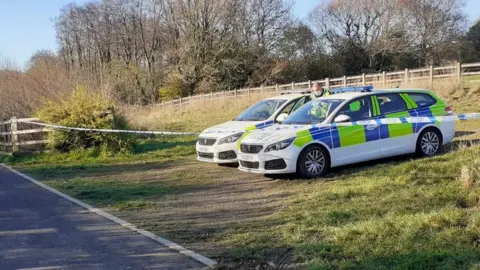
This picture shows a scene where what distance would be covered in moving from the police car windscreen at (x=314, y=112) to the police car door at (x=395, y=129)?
933 millimetres

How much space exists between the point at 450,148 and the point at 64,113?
36.4ft

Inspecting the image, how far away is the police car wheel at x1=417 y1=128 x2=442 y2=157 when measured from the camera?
35.8 ft

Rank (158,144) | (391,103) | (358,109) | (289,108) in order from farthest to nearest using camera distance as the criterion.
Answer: (158,144), (289,108), (391,103), (358,109)

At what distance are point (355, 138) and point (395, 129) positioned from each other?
0.97m

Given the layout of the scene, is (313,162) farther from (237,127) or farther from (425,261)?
(425,261)

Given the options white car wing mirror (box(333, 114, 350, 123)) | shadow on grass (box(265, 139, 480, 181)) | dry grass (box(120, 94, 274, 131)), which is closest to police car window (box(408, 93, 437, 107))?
shadow on grass (box(265, 139, 480, 181))

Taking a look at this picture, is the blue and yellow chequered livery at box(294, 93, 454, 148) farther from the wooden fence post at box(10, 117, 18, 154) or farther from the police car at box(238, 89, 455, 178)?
the wooden fence post at box(10, 117, 18, 154)

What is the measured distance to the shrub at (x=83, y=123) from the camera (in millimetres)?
16438

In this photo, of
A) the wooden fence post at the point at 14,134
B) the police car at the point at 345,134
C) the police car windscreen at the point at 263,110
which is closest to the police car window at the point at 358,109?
the police car at the point at 345,134

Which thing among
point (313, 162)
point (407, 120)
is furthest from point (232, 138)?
point (407, 120)

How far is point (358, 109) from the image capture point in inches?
415

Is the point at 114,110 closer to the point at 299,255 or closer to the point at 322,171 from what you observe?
the point at 322,171

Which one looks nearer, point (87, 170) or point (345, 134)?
point (345, 134)

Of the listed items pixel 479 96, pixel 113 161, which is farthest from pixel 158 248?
pixel 479 96
